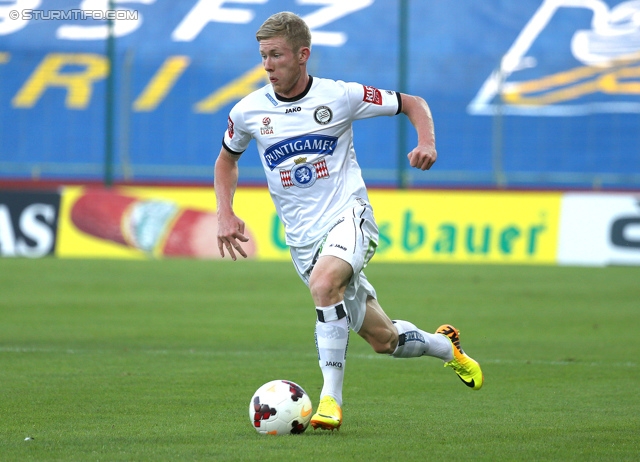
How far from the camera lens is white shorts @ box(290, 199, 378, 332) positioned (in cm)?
571

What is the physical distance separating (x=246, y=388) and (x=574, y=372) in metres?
2.48

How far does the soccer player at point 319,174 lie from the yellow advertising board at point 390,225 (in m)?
11.0

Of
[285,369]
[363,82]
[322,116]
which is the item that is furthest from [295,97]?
[363,82]

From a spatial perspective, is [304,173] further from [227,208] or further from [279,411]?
[279,411]

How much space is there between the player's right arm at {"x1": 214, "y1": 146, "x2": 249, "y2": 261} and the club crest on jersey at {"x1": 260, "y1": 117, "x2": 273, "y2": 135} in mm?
330

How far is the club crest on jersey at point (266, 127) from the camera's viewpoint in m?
5.97

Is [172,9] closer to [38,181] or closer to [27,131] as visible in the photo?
[27,131]

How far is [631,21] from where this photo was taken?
29.3 metres

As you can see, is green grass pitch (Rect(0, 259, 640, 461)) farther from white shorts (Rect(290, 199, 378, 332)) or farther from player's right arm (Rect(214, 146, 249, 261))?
player's right arm (Rect(214, 146, 249, 261))

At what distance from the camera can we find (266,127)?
19.6ft

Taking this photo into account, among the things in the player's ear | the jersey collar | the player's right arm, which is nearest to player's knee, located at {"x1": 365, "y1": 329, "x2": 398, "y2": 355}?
the player's right arm

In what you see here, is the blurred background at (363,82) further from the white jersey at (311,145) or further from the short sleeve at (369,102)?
the white jersey at (311,145)

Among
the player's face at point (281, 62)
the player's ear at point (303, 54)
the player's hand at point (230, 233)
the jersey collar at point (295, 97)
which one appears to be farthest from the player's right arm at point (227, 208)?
the player's ear at point (303, 54)

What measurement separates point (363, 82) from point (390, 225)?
7.66m
